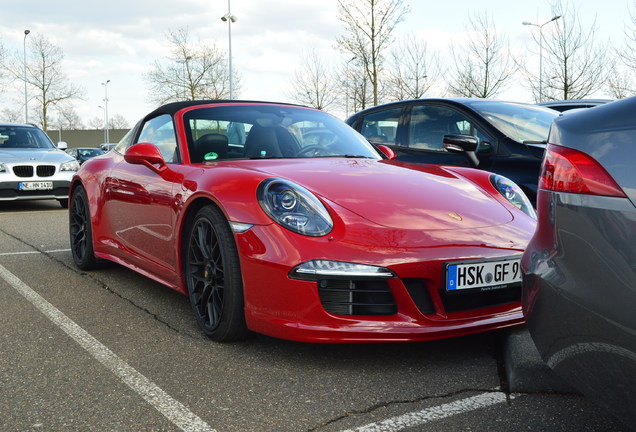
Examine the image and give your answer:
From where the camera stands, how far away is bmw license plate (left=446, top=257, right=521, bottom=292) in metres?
3.01

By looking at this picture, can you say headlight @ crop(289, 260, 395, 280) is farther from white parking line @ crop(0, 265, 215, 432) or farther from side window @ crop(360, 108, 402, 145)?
side window @ crop(360, 108, 402, 145)

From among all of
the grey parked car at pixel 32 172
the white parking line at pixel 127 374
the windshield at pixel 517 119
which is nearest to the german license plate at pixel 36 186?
the grey parked car at pixel 32 172

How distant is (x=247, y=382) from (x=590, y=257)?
159 cm

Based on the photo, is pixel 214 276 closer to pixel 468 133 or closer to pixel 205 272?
pixel 205 272

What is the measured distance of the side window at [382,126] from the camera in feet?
22.6

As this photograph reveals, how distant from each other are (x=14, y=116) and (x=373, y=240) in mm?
82003

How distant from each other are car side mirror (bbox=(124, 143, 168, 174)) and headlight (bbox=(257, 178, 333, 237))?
1.00m

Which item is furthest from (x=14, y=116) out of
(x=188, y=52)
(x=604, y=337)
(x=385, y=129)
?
(x=604, y=337)

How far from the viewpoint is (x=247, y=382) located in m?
2.93

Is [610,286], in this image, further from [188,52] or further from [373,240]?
[188,52]

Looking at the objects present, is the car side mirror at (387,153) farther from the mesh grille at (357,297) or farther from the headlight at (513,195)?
the mesh grille at (357,297)

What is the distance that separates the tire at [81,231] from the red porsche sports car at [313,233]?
963 millimetres

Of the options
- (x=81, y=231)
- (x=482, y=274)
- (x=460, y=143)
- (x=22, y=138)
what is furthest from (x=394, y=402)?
(x=22, y=138)

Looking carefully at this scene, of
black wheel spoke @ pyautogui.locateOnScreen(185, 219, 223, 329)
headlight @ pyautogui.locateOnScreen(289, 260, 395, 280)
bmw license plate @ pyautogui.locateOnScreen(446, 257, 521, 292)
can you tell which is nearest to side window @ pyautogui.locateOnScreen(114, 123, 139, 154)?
black wheel spoke @ pyautogui.locateOnScreen(185, 219, 223, 329)
